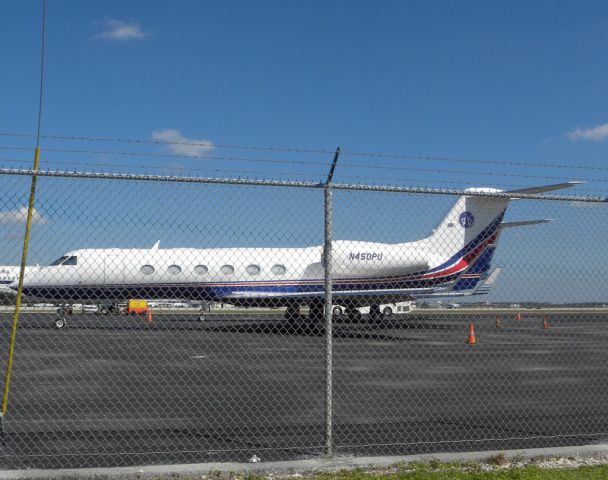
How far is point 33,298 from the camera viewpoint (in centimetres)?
2997

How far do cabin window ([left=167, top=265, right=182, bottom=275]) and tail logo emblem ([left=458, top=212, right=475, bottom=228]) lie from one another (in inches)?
500

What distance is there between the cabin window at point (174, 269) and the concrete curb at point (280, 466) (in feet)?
79.9

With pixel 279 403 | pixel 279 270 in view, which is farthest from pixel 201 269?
pixel 279 403

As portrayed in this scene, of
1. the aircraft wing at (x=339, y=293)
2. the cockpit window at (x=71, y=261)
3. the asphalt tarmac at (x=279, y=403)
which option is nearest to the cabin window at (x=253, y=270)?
the aircraft wing at (x=339, y=293)

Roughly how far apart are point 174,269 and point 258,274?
12.0 ft

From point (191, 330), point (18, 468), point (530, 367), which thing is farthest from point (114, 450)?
point (191, 330)

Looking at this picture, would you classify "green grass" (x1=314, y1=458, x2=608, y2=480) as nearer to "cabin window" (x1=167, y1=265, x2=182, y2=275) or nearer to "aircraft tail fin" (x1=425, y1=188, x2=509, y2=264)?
"aircraft tail fin" (x1=425, y1=188, x2=509, y2=264)

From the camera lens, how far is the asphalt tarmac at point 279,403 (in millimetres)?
6978

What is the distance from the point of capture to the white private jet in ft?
96.1

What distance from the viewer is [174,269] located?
30016 mm

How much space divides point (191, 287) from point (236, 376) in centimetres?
1726

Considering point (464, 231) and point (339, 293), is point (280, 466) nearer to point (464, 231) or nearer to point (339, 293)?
point (339, 293)

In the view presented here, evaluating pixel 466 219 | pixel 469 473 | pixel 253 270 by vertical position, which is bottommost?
pixel 469 473

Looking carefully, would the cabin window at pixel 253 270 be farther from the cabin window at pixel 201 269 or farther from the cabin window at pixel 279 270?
the cabin window at pixel 201 269
